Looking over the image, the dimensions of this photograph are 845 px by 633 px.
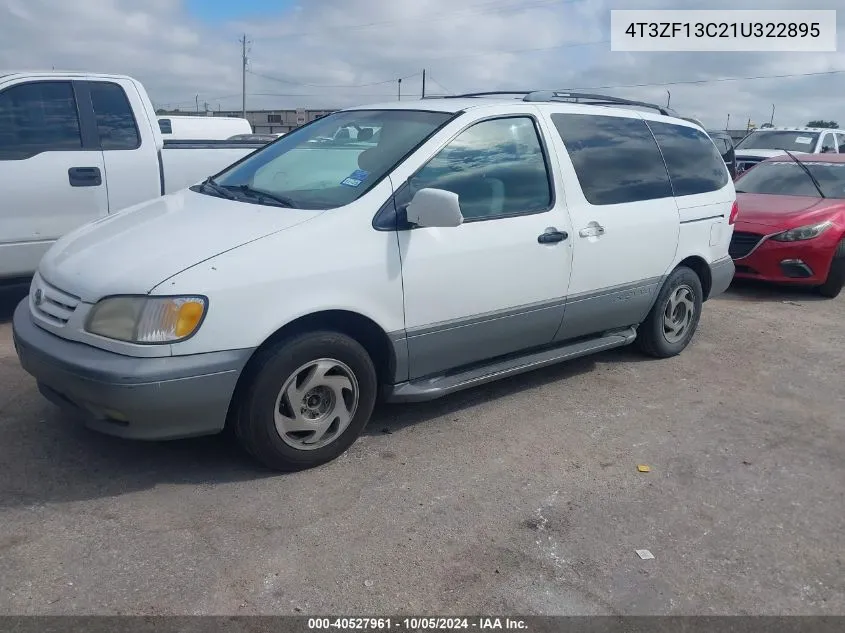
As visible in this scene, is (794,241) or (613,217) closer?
(613,217)

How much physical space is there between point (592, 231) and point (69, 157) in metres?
4.06

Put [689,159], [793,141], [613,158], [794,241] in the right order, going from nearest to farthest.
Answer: [613,158], [689,159], [794,241], [793,141]

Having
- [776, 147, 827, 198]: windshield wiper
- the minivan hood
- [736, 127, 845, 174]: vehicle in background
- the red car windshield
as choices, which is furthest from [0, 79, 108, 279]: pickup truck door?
[736, 127, 845, 174]: vehicle in background

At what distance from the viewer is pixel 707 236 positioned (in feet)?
18.6

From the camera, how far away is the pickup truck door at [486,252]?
12.8ft

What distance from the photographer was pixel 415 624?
269cm

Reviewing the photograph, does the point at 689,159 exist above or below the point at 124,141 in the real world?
below

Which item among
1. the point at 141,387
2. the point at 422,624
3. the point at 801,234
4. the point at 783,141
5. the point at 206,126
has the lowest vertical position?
the point at 422,624

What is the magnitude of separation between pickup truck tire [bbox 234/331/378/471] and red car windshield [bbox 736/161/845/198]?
6.98m

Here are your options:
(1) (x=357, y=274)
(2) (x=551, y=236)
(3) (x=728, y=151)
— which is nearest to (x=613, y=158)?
(2) (x=551, y=236)

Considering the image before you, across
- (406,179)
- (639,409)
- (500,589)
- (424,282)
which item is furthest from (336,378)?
(639,409)

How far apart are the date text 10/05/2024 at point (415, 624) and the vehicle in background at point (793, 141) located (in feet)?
46.5

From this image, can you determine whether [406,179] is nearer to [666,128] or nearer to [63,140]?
[666,128]

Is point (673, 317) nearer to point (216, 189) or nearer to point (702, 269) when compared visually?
point (702, 269)
